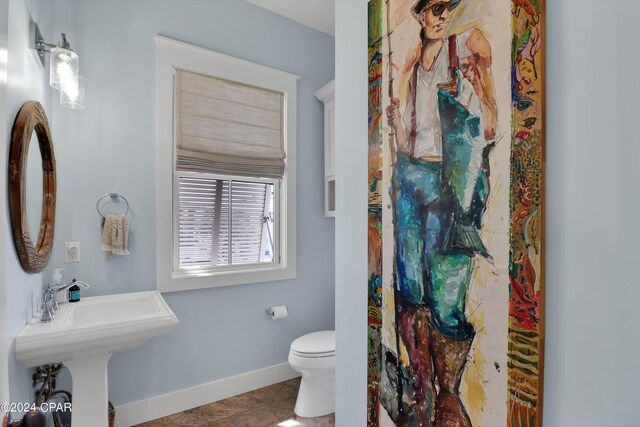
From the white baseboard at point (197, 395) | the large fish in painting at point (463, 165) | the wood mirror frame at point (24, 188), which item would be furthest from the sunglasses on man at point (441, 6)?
the white baseboard at point (197, 395)

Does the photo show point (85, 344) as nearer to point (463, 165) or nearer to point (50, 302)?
point (50, 302)

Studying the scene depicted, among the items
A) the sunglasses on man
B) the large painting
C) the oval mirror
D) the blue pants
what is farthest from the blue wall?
the sunglasses on man

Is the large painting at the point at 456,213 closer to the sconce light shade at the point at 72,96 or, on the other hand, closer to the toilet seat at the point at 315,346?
the toilet seat at the point at 315,346

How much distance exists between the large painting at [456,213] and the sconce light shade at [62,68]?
1.42m

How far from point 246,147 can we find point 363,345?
180 cm

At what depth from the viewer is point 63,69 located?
4.99 ft

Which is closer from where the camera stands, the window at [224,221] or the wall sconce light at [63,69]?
the wall sconce light at [63,69]

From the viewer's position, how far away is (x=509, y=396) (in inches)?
27.6

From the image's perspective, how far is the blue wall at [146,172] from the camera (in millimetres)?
1912

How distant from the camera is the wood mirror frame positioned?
1236mm

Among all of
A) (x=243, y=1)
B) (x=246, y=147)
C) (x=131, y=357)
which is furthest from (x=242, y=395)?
(x=243, y=1)

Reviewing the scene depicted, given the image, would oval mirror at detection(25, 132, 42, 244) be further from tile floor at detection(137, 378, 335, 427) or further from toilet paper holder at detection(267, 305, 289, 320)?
toilet paper holder at detection(267, 305, 289, 320)

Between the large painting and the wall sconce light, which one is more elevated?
the wall sconce light

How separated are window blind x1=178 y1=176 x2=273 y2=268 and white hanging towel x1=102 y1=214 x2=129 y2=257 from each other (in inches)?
15.3
